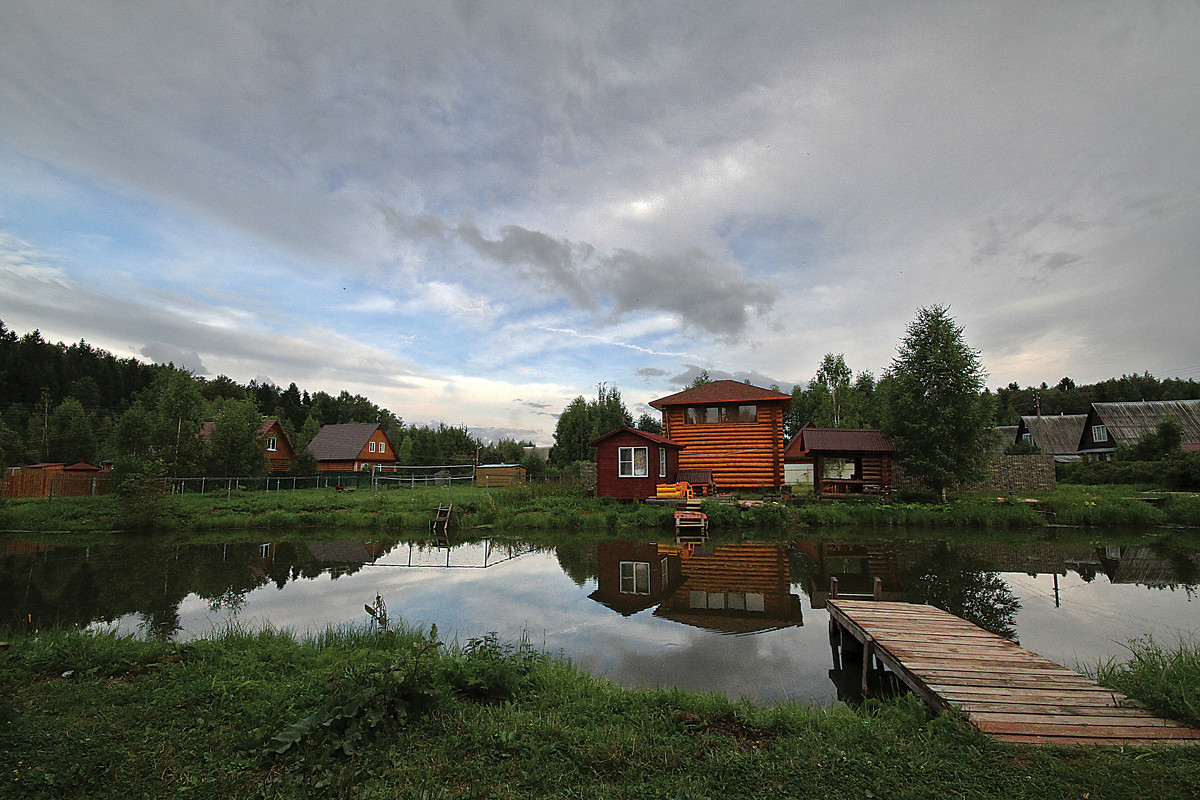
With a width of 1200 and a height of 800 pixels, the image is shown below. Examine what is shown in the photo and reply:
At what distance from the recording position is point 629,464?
80.5 feet

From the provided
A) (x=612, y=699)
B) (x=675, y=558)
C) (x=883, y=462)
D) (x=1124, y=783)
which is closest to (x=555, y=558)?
(x=675, y=558)

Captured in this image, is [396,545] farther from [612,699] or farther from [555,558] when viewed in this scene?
[612,699]

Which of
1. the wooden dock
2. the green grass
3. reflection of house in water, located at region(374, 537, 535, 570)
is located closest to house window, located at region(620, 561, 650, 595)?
reflection of house in water, located at region(374, 537, 535, 570)

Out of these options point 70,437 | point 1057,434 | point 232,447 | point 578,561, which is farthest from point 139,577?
point 1057,434

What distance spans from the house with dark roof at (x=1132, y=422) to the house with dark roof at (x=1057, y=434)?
1.57m

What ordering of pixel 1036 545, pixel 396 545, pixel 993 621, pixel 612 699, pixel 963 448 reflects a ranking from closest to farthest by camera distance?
pixel 612 699
pixel 993 621
pixel 1036 545
pixel 396 545
pixel 963 448

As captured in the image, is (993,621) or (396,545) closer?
(993,621)

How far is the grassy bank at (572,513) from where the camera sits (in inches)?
771

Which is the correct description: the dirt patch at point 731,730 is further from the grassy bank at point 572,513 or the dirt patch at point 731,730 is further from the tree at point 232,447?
the tree at point 232,447

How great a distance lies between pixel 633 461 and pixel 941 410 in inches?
491

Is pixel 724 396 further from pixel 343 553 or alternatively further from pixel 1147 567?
pixel 343 553

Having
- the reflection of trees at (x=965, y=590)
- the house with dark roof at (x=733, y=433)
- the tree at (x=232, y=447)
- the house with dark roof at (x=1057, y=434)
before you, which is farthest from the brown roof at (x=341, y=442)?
the house with dark roof at (x=1057, y=434)

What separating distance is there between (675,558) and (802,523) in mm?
6790

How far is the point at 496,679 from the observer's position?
19.4 ft
